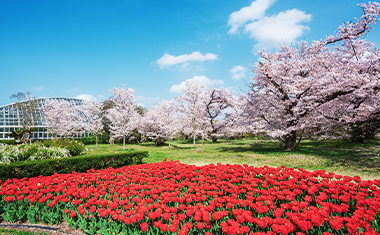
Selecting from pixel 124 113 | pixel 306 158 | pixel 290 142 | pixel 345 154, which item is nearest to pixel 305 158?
pixel 306 158

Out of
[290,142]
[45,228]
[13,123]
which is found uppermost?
[13,123]

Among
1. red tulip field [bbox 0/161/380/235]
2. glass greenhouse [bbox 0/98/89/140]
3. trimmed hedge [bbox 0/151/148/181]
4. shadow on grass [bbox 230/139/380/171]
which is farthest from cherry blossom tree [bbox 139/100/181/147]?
glass greenhouse [bbox 0/98/89/140]

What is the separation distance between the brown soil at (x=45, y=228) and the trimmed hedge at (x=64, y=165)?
13.5ft

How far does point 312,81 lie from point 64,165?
15894 mm

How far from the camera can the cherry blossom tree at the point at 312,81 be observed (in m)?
12.5

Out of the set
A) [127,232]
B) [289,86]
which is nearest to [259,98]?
[289,86]

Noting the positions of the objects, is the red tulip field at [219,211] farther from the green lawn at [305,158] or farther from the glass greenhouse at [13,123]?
the glass greenhouse at [13,123]

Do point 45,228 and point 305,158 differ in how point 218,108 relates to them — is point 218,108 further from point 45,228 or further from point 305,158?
point 45,228

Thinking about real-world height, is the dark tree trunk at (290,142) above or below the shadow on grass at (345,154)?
above

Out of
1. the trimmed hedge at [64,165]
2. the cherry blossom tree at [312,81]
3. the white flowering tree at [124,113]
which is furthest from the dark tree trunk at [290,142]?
the white flowering tree at [124,113]

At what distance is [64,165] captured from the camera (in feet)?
29.6

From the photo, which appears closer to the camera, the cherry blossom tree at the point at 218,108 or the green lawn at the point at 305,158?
the green lawn at the point at 305,158

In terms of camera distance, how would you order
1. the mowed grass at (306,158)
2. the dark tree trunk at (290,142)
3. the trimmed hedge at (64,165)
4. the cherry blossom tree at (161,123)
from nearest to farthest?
the trimmed hedge at (64,165) < the mowed grass at (306,158) < the dark tree trunk at (290,142) < the cherry blossom tree at (161,123)

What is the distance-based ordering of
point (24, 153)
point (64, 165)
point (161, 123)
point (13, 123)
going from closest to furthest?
point (64, 165) < point (24, 153) < point (161, 123) < point (13, 123)
